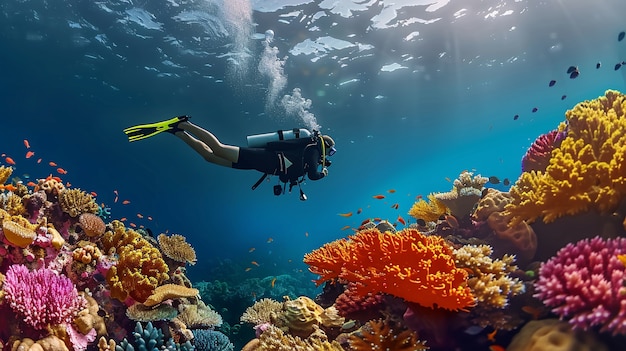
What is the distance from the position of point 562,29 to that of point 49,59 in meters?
36.1

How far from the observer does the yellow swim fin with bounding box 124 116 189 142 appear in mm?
7291

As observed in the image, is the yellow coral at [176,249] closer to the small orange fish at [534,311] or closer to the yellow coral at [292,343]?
the yellow coral at [292,343]

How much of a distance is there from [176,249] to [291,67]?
18288 mm

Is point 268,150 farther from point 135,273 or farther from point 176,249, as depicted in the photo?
point 135,273

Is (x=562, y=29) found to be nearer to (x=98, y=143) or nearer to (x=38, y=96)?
(x=38, y=96)

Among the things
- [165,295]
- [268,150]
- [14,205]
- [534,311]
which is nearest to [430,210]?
[268,150]

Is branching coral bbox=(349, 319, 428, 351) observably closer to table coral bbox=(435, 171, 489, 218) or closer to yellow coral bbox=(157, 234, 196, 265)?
table coral bbox=(435, 171, 489, 218)

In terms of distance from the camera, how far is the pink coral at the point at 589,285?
2.53m

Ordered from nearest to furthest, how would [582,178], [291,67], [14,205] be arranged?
1. [582,178]
2. [14,205]
3. [291,67]

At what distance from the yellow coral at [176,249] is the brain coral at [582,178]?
6256 mm

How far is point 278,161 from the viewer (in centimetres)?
732

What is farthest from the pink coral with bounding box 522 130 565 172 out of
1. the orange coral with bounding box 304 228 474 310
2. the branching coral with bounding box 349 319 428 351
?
the branching coral with bounding box 349 319 428 351

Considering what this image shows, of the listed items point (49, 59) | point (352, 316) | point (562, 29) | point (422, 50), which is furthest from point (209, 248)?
point (352, 316)

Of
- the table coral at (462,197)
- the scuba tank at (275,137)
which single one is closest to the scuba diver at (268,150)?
the scuba tank at (275,137)
